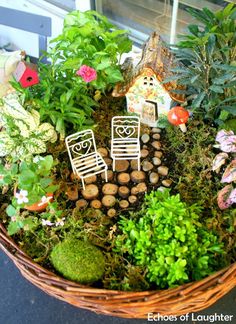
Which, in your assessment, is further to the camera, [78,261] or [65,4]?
[65,4]

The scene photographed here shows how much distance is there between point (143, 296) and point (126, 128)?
0.51m

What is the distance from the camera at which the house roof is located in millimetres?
1077

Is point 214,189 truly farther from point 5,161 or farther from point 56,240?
point 5,161

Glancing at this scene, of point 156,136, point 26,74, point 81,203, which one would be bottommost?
point 81,203

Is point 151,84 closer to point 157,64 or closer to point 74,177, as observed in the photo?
point 157,64

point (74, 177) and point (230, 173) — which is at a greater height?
point (230, 173)

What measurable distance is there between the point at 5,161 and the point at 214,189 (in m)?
0.60

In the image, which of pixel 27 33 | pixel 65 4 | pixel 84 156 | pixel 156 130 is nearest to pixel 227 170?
pixel 156 130

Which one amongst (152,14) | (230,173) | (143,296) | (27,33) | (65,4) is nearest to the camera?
(143,296)

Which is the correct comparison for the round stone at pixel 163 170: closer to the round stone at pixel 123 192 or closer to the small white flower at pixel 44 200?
the round stone at pixel 123 192

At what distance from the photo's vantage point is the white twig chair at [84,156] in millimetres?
1096

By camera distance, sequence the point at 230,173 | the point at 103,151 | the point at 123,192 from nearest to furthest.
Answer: the point at 230,173 < the point at 123,192 < the point at 103,151

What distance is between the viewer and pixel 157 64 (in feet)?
3.53

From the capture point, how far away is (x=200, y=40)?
98cm
